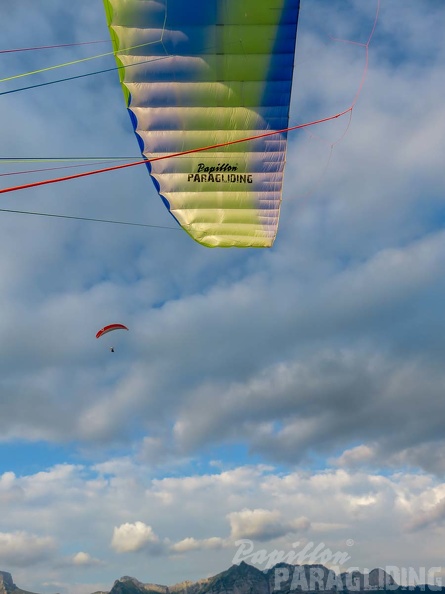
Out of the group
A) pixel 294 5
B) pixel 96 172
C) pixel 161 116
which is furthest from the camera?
pixel 161 116

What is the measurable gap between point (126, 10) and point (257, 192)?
805 cm

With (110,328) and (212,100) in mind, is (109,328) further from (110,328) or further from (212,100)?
(212,100)

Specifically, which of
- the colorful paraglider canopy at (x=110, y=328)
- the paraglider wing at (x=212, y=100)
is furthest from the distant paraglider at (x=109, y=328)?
the paraglider wing at (x=212, y=100)

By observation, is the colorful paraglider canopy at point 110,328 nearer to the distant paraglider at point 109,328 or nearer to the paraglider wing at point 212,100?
the distant paraglider at point 109,328

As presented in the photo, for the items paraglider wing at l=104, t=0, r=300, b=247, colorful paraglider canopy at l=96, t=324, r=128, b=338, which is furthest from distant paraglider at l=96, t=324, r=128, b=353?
paraglider wing at l=104, t=0, r=300, b=247

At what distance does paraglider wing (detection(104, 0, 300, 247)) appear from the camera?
24.5m

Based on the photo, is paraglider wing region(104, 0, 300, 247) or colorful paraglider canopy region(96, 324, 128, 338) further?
colorful paraglider canopy region(96, 324, 128, 338)

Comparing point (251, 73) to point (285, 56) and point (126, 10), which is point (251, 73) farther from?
point (126, 10)

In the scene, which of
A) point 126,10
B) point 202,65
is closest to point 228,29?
point 202,65

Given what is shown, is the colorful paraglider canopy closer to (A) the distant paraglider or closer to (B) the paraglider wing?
(A) the distant paraglider

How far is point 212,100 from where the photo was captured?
84.6ft

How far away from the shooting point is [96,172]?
55.9 ft

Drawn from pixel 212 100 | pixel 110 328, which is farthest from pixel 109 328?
pixel 212 100

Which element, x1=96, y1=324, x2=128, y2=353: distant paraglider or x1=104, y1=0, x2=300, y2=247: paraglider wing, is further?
x1=96, y1=324, x2=128, y2=353: distant paraglider
